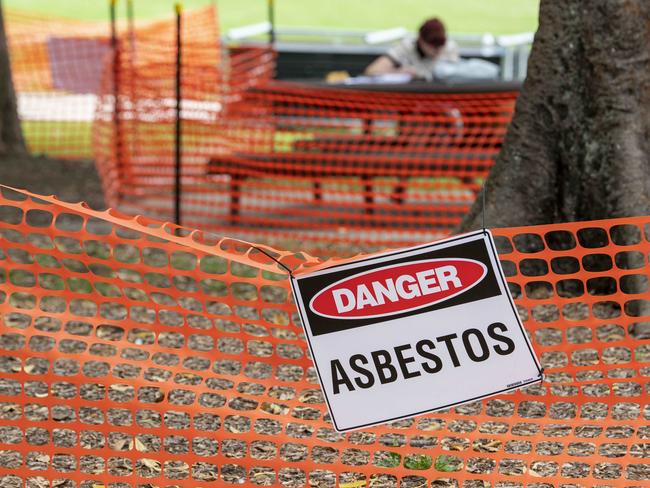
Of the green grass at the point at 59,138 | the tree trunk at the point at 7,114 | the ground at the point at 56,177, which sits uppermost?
the tree trunk at the point at 7,114

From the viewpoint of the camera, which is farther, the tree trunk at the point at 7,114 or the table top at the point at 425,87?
the tree trunk at the point at 7,114

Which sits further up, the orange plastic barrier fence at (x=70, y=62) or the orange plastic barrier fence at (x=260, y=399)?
the orange plastic barrier fence at (x=260, y=399)

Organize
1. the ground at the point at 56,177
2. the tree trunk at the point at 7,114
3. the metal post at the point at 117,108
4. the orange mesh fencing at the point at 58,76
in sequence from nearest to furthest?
the metal post at the point at 117,108
the ground at the point at 56,177
the tree trunk at the point at 7,114
the orange mesh fencing at the point at 58,76

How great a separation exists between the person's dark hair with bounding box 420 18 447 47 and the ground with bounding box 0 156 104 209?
3.19 meters

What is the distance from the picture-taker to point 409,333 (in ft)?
11.1

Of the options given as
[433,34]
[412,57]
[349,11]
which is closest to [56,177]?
[412,57]

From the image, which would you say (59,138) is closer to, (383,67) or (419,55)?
(383,67)

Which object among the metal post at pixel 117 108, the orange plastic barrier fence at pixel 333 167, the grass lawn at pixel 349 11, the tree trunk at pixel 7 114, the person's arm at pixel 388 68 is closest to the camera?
the orange plastic barrier fence at pixel 333 167

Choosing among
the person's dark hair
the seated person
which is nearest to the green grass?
the seated person

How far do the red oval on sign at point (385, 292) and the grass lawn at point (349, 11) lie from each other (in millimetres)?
24414

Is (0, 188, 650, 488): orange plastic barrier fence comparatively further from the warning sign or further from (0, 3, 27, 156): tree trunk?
(0, 3, 27, 156): tree trunk

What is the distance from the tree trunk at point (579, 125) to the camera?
5.68m

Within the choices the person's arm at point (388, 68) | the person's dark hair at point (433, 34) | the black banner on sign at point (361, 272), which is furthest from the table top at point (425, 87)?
the black banner on sign at point (361, 272)

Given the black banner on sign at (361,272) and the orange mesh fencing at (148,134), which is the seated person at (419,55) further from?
the black banner on sign at (361,272)
